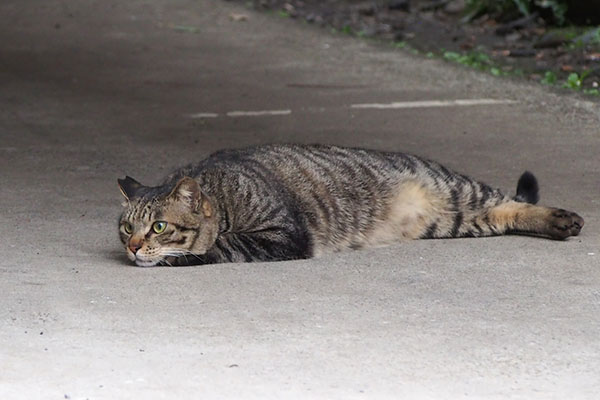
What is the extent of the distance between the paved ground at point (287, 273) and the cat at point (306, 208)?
0.57 ft

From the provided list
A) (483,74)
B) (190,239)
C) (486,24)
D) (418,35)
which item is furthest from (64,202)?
(486,24)

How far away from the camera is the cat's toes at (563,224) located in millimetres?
6668

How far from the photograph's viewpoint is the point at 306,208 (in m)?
6.67

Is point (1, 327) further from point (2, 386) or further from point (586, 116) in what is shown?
point (586, 116)

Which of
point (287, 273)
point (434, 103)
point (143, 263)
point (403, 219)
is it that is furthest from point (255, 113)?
point (287, 273)

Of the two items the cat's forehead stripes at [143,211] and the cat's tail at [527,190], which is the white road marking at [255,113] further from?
the cat's forehead stripes at [143,211]

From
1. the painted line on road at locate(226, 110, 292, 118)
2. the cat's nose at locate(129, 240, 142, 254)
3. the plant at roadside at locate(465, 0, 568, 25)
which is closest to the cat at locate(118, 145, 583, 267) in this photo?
the cat's nose at locate(129, 240, 142, 254)

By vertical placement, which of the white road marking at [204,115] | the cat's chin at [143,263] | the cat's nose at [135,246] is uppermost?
the cat's nose at [135,246]

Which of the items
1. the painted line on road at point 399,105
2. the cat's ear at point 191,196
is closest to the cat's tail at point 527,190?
the cat's ear at point 191,196

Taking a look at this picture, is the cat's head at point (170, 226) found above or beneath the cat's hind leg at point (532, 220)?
beneath

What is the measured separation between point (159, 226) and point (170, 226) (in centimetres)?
6

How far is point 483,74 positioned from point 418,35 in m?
3.61

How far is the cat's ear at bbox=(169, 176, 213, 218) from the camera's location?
20.5ft

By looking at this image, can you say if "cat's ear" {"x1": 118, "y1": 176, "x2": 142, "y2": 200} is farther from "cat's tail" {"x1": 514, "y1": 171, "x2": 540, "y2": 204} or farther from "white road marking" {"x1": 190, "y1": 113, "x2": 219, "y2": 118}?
"white road marking" {"x1": 190, "y1": 113, "x2": 219, "y2": 118}
